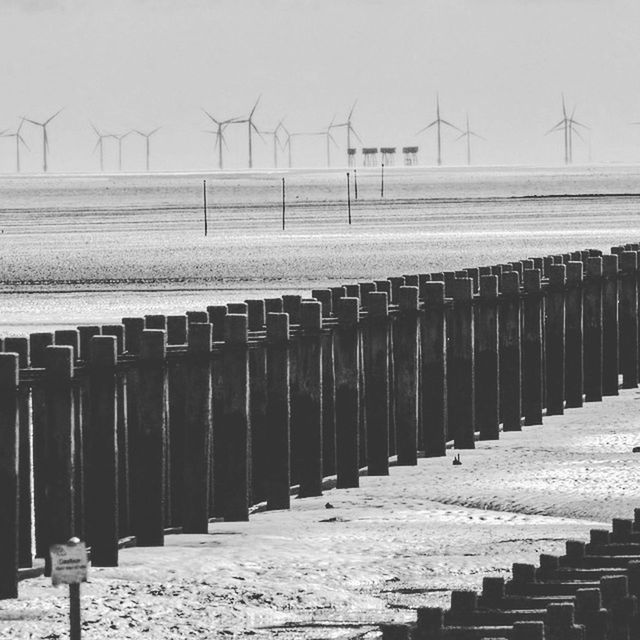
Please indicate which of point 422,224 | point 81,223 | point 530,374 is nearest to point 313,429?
point 530,374

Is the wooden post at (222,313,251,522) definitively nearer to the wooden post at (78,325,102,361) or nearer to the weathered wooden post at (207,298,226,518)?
the weathered wooden post at (207,298,226,518)

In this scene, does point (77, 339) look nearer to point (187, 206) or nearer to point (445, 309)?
point (445, 309)

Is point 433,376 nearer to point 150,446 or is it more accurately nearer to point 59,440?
point 150,446

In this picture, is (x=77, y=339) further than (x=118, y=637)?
Yes

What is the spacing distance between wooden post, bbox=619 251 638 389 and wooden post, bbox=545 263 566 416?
1441 mm

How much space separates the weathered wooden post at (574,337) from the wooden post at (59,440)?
26.2 ft

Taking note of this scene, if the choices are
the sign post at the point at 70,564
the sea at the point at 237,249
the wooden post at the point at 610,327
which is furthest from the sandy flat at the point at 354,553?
the sea at the point at 237,249

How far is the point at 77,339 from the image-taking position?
1099 cm

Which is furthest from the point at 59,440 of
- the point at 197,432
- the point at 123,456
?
the point at 197,432

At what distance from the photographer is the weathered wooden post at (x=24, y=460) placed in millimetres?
9850

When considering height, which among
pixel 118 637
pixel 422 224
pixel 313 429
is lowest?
pixel 118 637

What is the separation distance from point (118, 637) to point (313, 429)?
14.2 feet

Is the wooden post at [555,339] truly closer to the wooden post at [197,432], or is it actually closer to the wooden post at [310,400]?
the wooden post at [310,400]

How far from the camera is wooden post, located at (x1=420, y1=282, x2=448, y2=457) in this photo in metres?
14.3
